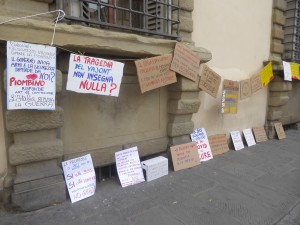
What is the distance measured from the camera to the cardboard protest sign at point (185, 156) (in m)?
3.62

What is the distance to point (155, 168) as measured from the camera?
327 cm

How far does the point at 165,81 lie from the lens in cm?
325

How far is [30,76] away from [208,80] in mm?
2631

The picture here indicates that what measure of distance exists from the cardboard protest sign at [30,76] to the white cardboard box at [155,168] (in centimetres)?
145

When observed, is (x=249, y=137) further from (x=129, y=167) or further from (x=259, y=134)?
(x=129, y=167)

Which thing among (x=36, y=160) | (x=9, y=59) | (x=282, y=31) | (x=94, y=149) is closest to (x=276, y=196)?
(x=94, y=149)

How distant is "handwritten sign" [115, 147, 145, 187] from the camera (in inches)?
121

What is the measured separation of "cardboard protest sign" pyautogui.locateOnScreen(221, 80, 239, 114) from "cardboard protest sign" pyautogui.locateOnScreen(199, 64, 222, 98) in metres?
0.42

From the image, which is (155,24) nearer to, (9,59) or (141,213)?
(9,59)

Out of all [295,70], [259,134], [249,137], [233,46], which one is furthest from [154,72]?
[295,70]

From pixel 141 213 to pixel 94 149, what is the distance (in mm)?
1013

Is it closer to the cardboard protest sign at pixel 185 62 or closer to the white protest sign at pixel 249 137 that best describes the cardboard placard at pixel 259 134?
the white protest sign at pixel 249 137

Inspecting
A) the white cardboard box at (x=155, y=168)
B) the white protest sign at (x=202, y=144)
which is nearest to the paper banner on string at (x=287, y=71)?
the white protest sign at (x=202, y=144)

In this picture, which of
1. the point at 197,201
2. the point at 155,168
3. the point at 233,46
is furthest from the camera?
the point at 233,46
